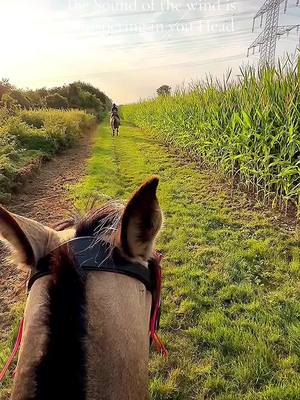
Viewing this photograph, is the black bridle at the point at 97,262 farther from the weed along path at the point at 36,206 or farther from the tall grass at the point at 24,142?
the tall grass at the point at 24,142

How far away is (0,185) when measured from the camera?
6.85 metres

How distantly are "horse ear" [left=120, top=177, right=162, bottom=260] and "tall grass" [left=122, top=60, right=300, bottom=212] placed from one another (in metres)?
3.88

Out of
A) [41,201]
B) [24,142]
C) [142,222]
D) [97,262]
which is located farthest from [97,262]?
[24,142]

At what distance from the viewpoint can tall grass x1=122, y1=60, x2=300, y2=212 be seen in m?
4.95

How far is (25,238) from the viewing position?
1.06 metres

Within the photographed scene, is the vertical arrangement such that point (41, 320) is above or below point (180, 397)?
above

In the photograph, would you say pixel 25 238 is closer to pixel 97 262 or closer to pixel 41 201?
pixel 97 262

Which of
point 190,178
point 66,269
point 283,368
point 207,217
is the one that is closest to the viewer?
point 66,269

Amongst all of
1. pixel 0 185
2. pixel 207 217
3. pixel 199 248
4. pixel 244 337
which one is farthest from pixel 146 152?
pixel 244 337

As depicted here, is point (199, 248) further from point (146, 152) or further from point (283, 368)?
point (146, 152)

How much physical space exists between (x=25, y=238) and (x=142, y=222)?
0.34 meters

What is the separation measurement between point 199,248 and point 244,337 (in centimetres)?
175

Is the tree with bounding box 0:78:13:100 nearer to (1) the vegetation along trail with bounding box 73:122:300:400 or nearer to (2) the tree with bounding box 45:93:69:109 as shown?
(2) the tree with bounding box 45:93:69:109

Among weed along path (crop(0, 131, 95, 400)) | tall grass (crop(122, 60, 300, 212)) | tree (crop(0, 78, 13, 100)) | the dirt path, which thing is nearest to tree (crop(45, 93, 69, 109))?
tree (crop(0, 78, 13, 100))
